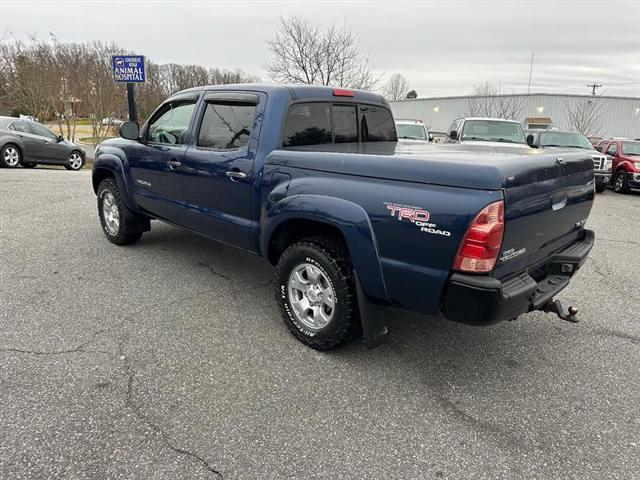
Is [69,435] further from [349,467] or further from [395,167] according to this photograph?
[395,167]

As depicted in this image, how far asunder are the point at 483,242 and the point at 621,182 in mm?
13998

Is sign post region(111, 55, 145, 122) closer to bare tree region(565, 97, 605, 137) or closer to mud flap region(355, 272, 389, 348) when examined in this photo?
mud flap region(355, 272, 389, 348)

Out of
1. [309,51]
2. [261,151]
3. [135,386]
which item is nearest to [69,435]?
[135,386]

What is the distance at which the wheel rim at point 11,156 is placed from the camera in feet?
43.9

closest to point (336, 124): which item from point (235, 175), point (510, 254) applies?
point (235, 175)

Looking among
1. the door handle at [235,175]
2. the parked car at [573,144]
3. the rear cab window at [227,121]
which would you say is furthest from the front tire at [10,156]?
the parked car at [573,144]

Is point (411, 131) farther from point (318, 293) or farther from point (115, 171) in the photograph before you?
point (318, 293)

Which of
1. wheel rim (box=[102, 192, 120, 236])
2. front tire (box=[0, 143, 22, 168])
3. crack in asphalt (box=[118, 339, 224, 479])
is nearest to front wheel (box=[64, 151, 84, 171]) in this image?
front tire (box=[0, 143, 22, 168])

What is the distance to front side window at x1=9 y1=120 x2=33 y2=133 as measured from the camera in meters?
13.6

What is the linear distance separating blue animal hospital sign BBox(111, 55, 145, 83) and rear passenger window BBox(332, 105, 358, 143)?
8.90 m

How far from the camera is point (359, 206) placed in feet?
9.34

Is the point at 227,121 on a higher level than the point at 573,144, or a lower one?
higher

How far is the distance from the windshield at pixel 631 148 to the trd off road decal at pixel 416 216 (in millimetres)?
14902

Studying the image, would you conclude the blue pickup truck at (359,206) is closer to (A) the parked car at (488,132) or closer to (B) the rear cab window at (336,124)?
(B) the rear cab window at (336,124)
